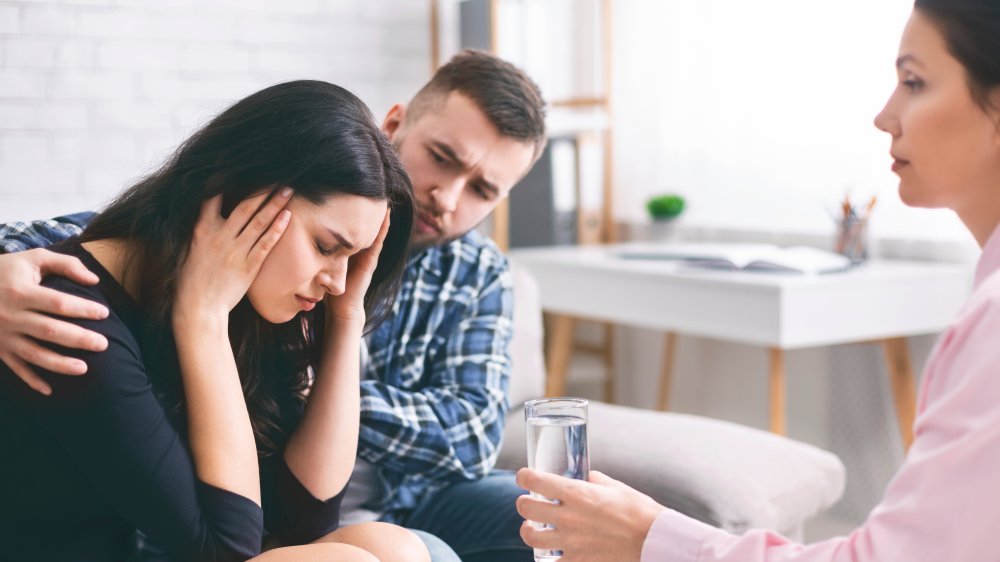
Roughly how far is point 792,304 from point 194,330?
1.69 m

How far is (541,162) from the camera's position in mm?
3613

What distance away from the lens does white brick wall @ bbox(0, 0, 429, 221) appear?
2584 mm

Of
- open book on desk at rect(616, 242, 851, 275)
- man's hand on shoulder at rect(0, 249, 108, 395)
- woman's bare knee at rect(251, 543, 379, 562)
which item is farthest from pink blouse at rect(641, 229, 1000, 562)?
open book on desk at rect(616, 242, 851, 275)

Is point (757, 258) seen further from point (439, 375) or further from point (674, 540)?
point (674, 540)

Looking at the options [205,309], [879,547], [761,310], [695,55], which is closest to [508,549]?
[205,309]

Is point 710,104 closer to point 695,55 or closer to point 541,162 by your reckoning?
point 695,55

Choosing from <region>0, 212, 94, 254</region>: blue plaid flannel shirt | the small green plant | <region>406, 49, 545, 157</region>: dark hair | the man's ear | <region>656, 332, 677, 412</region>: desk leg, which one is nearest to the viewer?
→ <region>0, 212, 94, 254</region>: blue plaid flannel shirt

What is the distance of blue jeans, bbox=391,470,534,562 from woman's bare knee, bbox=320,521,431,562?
0.31m

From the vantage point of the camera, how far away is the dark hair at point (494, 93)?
5.76 feet

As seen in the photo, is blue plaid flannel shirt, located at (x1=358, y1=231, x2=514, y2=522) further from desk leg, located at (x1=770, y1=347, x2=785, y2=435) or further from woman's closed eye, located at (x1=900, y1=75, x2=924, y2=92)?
desk leg, located at (x1=770, y1=347, x2=785, y2=435)

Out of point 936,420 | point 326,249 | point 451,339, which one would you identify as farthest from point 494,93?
point 936,420

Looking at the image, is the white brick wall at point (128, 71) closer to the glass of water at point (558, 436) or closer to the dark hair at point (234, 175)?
the dark hair at point (234, 175)

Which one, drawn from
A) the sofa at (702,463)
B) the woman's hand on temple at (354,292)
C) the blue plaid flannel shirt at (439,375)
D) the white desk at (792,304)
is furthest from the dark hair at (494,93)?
the white desk at (792,304)

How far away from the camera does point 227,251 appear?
1.23 m
